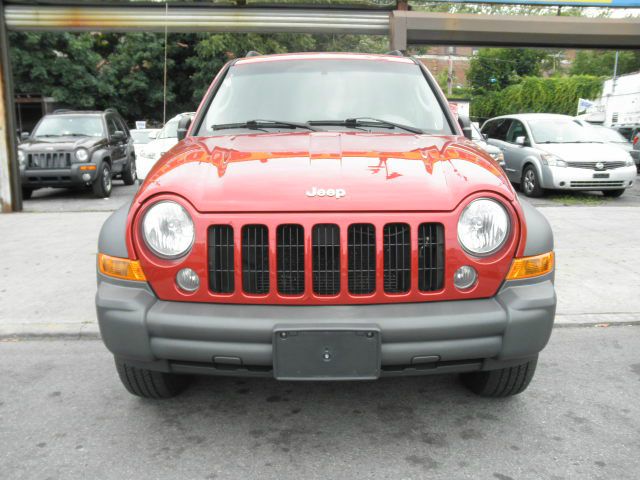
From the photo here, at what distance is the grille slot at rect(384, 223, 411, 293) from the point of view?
2.59 m

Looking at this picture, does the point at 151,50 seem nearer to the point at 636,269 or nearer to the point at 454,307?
the point at 636,269

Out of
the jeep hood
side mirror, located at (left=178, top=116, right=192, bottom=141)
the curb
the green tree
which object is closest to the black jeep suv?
the curb

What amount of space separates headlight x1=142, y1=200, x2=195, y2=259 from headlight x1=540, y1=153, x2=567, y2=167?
982 cm

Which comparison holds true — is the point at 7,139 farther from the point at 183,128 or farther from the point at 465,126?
the point at 465,126

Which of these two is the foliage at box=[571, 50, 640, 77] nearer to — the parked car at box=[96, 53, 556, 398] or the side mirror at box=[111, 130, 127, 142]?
the side mirror at box=[111, 130, 127, 142]

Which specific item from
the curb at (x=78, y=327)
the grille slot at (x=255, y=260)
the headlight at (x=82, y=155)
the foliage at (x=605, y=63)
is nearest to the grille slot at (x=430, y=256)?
the grille slot at (x=255, y=260)

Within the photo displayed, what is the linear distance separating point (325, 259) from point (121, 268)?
3.02ft

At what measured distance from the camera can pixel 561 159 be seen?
36.1 feet

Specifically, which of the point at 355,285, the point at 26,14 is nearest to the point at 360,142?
the point at 355,285

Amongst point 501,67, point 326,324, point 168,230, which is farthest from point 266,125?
point 501,67

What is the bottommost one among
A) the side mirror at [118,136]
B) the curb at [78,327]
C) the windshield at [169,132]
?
the curb at [78,327]

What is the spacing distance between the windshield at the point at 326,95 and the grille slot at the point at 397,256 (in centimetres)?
121

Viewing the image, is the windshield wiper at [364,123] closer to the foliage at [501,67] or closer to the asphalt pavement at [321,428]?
the asphalt pavement at [321,428]

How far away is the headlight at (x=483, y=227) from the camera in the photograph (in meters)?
2.62
